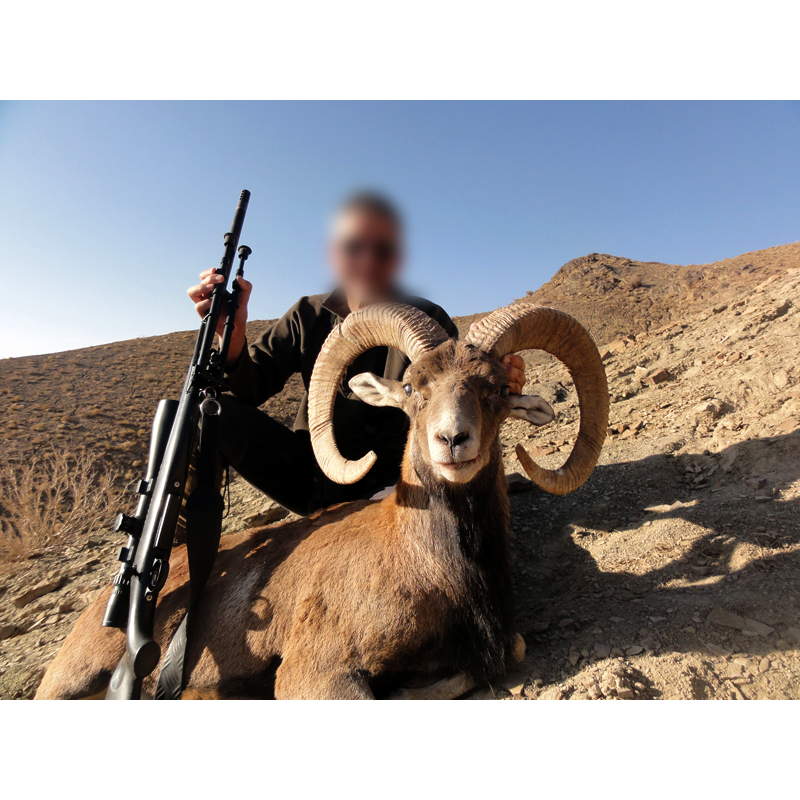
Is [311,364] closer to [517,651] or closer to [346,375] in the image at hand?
[346,375]

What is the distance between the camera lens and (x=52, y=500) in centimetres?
1120

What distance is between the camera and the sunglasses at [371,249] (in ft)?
16.7

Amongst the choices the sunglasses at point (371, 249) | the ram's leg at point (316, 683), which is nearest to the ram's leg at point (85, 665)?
the ram's leg at point (316, 683)

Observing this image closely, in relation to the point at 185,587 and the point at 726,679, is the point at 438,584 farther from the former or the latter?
the point at 185,587

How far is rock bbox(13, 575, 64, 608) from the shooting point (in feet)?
22.7

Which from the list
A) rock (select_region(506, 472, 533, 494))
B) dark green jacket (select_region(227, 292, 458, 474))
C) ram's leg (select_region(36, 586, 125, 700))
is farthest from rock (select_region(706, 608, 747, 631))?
ram's leg (select_region(36, 586, 125, 700))

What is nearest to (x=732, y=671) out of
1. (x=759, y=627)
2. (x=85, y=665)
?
(x=759, y=627)

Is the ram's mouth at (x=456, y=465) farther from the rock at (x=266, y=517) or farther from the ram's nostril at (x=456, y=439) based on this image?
the rock at (x=266, y=517)

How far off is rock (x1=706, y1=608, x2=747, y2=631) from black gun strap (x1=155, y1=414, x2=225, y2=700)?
4.18 metres

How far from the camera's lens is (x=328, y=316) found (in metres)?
6.58

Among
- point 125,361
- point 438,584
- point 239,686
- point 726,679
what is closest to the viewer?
point 726,679

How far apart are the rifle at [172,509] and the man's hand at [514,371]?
2.64m

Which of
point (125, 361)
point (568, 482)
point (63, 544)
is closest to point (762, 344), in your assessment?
point (568, 482)

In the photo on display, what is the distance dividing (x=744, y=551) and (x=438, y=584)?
9.30 ft
